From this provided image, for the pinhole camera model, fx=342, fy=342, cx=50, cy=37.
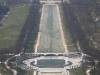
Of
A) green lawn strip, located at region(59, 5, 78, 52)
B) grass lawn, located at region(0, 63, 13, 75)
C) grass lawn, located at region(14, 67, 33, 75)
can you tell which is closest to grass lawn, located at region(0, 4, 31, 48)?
green lawn strip, located at region(59, 5, 78, 52)

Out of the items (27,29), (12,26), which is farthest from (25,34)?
(12,26)

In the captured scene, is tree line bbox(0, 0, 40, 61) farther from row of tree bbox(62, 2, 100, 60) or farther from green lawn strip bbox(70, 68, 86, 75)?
green lawn strip bbox(70, 68, 86, 75)

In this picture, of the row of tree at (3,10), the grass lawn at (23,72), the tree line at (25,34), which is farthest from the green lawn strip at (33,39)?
the row of tree at (3,10)

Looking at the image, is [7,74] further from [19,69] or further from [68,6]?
[68,6]

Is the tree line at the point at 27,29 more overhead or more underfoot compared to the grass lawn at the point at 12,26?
more overhead

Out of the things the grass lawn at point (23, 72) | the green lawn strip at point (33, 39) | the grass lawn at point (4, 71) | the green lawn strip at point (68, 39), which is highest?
the grass lawn at point (4, 71)

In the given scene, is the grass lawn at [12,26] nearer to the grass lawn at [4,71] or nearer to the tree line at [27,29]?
the tree line at [27,29]

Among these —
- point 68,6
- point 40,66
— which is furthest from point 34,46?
point 68,6
